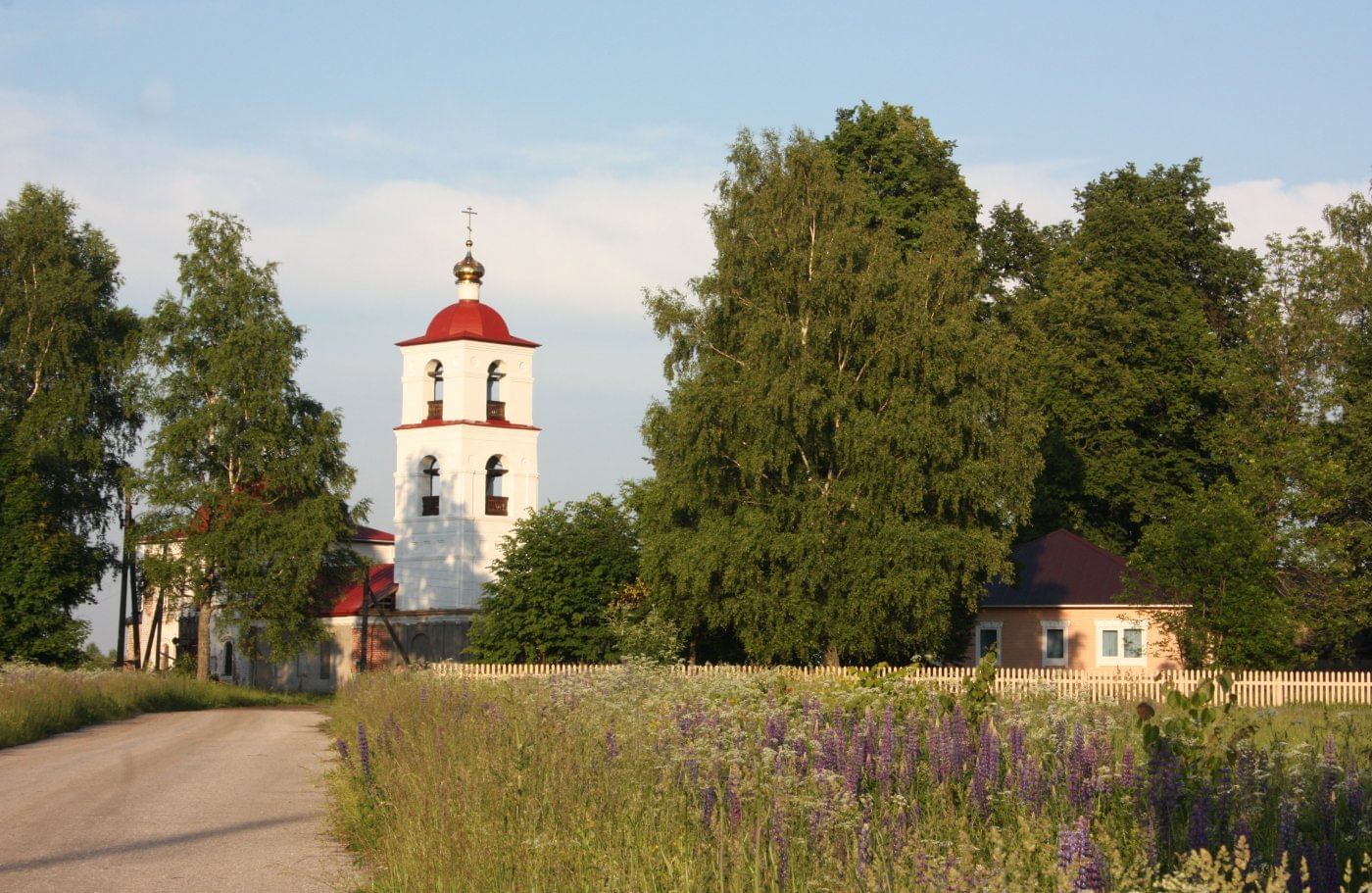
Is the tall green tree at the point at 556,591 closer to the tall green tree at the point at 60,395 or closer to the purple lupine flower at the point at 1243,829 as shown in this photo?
the tall green tree at the point at 60,395

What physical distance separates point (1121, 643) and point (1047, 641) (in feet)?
7.77

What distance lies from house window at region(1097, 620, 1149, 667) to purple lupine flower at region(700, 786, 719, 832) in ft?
130

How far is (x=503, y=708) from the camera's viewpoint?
43.8 feet

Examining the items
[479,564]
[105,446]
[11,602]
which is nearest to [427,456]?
[479,564]

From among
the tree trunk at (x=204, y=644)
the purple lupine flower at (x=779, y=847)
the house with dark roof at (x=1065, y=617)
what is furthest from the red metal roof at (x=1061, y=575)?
the purple lupine flower at (x=779, y=847)

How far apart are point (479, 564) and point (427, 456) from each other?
472cm

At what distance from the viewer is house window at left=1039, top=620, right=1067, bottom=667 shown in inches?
1860

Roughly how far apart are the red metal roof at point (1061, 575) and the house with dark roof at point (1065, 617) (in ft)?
0.10

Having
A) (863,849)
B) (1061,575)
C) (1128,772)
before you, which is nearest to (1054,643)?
(1061,575)

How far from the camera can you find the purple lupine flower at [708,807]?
297 inches

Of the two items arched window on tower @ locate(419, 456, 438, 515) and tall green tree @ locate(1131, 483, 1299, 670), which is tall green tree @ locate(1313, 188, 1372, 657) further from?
arched window on tower @ locate(419, 456, 438, 515)

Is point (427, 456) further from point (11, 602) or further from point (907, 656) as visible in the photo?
point (907, 656)

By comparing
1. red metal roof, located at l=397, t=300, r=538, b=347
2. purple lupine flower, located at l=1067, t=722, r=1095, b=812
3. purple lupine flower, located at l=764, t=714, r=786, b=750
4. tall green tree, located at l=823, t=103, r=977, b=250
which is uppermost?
tall green tree, located at l=823, t=103, r=977, b=250

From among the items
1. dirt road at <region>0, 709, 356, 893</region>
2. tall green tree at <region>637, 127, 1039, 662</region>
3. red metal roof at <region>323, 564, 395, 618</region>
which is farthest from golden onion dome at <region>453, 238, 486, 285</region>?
dirt road at <region>0, 709, 356, 893</region>
